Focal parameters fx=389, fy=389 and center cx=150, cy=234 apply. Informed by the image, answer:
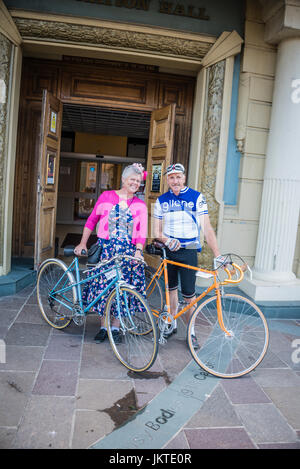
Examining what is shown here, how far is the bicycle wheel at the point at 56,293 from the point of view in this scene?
12.4ft

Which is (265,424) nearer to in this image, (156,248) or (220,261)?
(220,261)

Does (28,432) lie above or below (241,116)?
below

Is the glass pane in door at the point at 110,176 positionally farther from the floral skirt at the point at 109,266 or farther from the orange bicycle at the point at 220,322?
the floral skirt at the point at 109,266

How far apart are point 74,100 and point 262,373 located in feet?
16.0

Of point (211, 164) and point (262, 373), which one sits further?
point (211, 164)

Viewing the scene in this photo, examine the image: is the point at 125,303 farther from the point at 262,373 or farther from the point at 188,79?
the point at 188,79

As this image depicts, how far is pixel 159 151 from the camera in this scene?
6.02 metres

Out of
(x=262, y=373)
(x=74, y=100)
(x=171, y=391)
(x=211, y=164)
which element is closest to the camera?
(x=171, y=391)

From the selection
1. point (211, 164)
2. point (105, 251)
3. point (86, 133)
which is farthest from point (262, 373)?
point (86, 133)

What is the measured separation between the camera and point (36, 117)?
6320 millimetres

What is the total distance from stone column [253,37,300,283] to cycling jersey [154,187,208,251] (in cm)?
192

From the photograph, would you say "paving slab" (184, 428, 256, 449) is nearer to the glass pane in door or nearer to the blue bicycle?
the blue bicycle

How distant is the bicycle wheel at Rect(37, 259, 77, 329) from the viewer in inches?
148

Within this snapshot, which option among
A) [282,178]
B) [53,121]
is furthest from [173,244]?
[53,121]
